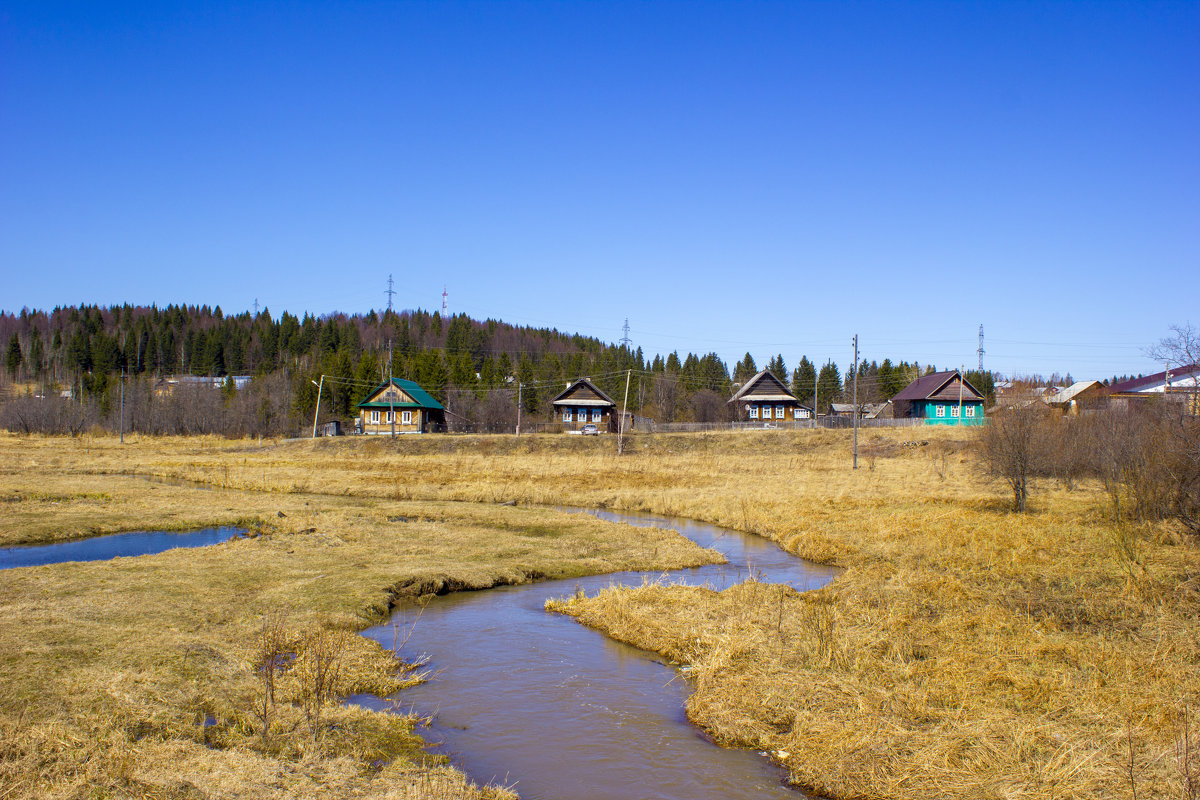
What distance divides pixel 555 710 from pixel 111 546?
16853 millimetres

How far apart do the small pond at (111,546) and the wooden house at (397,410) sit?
173 ft

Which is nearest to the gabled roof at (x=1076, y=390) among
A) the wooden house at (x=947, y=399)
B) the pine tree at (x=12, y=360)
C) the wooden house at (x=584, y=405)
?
the wooden house at (x=947, y=399)

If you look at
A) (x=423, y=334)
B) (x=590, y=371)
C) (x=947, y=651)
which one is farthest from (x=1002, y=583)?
(x=423, y=334)

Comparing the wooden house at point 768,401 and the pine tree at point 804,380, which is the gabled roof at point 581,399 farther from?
the pine tree at point 804,380

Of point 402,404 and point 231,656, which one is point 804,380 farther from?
point 231,656

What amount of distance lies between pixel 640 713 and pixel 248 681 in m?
4.91

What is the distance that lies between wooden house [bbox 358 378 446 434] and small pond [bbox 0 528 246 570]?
52.8 m

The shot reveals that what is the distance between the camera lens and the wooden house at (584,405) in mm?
86787

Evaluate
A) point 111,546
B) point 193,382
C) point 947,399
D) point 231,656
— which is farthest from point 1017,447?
point 193,382

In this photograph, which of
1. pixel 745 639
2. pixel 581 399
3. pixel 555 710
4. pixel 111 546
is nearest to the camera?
pixel 555 710

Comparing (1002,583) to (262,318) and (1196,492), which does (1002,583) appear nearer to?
(1196,492)

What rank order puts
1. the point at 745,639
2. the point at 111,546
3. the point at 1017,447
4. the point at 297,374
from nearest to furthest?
the point at 745,639 → the point at 111,546 → the point at 1017,447 → the point at 297,374

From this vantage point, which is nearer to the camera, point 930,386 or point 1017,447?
point 1017,447

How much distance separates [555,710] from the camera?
32.1 feet
